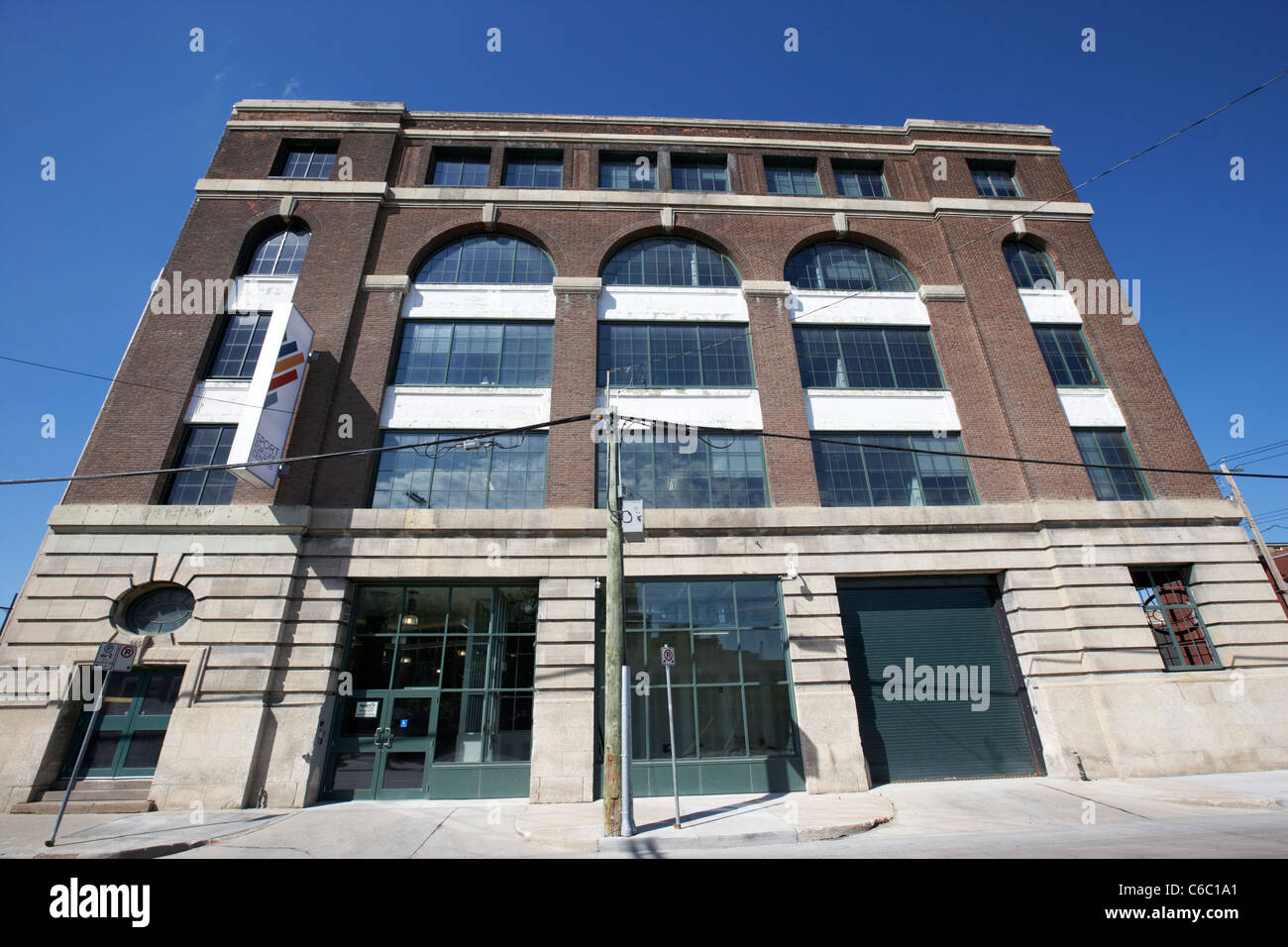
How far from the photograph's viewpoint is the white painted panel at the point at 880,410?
16422 millimetres

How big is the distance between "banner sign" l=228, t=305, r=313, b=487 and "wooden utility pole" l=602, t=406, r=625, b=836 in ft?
24.5

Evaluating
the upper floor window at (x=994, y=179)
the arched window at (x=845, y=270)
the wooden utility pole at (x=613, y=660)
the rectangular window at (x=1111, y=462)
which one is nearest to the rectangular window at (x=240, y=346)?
the wooden utility pole at (x=613, y=660)

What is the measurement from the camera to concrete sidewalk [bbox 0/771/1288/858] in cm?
906

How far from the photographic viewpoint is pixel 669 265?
18.7m

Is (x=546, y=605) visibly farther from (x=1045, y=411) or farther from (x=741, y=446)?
(x=1045, y=411)

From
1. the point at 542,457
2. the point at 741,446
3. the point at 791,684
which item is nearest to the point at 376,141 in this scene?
the point at 542,457

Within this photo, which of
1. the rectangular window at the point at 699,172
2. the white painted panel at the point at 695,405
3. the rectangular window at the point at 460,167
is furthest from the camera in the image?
the rectangular window at the point at 699,172

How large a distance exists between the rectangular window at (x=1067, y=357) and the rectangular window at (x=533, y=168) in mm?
16643

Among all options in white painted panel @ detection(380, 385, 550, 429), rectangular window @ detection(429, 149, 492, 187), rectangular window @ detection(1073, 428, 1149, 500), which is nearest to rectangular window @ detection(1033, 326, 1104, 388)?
rectangular window @ detection(1073, 428, 1149, 500)

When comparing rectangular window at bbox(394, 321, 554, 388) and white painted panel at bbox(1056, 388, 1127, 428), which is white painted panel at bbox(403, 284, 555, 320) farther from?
white painted panel at bbox(1056, 388, 1127, 428)

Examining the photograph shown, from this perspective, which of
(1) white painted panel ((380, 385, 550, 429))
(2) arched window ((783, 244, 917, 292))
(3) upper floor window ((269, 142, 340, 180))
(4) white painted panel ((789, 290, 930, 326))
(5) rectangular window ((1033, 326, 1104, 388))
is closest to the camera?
(1) white painted panel ((380, 385, 550, 429))

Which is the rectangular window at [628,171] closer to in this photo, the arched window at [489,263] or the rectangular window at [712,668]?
the arched window at [489,263]

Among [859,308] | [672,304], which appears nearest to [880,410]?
[859,308]

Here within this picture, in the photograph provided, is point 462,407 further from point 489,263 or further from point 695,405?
point 695,405
